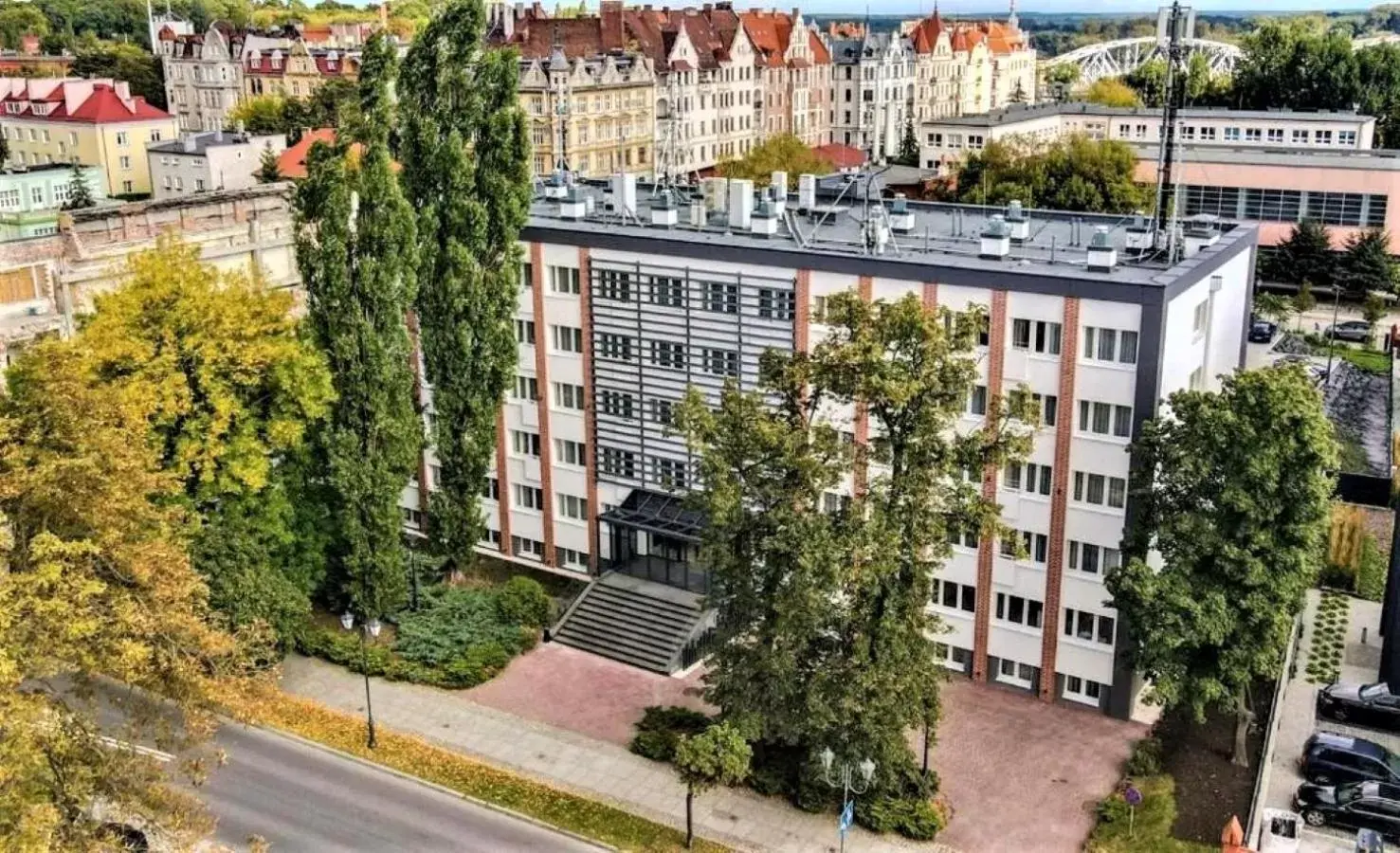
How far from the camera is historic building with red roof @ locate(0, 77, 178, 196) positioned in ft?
377

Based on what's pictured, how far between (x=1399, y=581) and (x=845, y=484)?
55.5 ft

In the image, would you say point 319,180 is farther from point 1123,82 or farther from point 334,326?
point 1123,82

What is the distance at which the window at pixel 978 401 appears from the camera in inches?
1545

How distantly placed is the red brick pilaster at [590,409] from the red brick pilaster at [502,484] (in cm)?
366

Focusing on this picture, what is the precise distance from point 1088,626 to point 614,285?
19.2 meters

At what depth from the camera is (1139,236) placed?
135ft

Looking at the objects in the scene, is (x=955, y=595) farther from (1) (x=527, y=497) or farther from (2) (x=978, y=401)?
(1) (x=527, y=497)

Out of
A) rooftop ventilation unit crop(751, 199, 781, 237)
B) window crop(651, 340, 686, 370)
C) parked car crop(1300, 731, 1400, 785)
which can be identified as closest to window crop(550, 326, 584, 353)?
window crop(651, 340, 686, 370)

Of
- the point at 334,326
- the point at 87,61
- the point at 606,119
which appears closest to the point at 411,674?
the point at 334,326

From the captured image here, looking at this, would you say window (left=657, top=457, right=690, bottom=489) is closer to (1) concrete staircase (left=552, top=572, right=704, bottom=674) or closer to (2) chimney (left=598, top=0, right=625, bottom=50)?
(1) concrete staircase (left=552, top=572, right=704, bottom=674)

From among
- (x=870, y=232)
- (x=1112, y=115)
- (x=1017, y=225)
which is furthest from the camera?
(x=1112, y=115)

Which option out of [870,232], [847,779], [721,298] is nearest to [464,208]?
[721,298]

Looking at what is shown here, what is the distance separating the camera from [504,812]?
3441 centimetres

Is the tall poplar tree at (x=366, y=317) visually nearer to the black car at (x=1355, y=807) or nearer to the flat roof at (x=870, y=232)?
the flat roof at (x=870, y=232)
